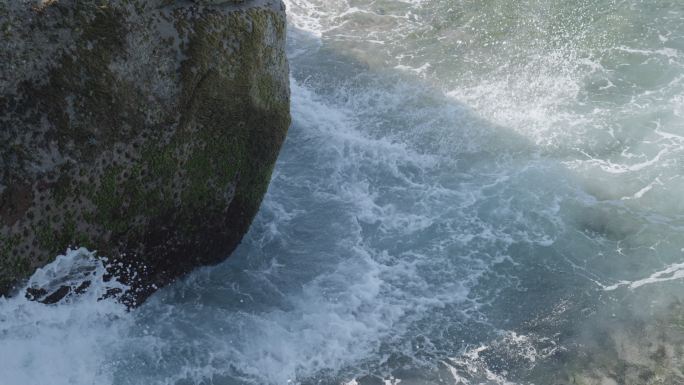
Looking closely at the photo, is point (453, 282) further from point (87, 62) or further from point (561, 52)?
point (561, 52)

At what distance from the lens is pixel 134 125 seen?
12.5 m

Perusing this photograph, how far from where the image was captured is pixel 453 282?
1552 cm

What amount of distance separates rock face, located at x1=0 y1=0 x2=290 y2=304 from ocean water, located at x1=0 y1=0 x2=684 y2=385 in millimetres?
954

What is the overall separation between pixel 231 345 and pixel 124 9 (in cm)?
686

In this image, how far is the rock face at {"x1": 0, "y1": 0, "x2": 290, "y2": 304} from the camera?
1149cm

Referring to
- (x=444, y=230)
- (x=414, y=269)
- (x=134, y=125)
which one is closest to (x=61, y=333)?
(x=134, y=125)

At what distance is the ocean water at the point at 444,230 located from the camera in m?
13.5

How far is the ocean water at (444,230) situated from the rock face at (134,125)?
3.13 ft

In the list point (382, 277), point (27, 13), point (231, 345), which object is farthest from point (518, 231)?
point (27, 13)

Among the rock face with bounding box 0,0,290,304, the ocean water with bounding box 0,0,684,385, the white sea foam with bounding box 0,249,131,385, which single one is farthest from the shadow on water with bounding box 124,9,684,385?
the rock face with bounding box 0,0,290,304

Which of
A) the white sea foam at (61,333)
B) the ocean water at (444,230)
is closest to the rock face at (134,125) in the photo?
the white sea foam at (61,333)

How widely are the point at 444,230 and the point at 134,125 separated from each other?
8.09 m

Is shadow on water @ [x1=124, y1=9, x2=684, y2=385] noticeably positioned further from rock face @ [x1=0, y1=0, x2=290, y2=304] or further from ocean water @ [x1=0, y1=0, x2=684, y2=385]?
rock face @ [x1=0, y1=0, x2=290, y2=304]

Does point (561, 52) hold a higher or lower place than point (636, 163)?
higher
